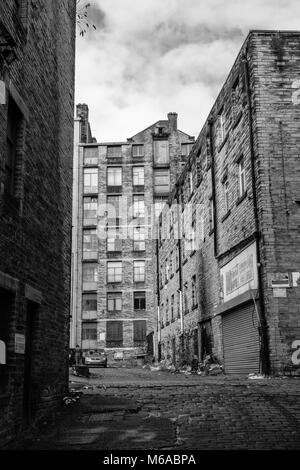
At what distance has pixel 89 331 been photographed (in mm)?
50625

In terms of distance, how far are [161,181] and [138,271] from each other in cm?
900

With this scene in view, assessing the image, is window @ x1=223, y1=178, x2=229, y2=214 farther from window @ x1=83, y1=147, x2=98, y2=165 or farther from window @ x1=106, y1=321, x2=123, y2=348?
window @ x1=83, y1=147, x2=98, y2=165

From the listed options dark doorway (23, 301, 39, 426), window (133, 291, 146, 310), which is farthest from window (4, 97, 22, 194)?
window (133, 291, 146, 310)

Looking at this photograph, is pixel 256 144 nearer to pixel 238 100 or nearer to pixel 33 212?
pixel 238 100

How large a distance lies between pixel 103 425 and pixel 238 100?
13658 millimetres

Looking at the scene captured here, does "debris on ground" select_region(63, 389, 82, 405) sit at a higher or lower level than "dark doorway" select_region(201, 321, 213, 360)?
lower

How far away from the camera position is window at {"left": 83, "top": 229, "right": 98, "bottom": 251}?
5266 cm

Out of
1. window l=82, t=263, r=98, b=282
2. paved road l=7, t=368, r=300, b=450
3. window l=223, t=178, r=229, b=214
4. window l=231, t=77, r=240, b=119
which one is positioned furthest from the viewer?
window l=82, t=263, r=98, b=282

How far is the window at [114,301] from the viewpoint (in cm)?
5141

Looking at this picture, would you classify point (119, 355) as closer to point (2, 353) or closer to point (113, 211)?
point (113, 211)

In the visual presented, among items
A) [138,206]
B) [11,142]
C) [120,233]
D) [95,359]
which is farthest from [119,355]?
[11,142]

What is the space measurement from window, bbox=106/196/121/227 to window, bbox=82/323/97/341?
31.4 ft

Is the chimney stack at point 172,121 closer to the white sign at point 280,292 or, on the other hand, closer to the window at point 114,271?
the window at point 114,271

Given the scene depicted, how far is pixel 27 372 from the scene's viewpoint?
351 inches
